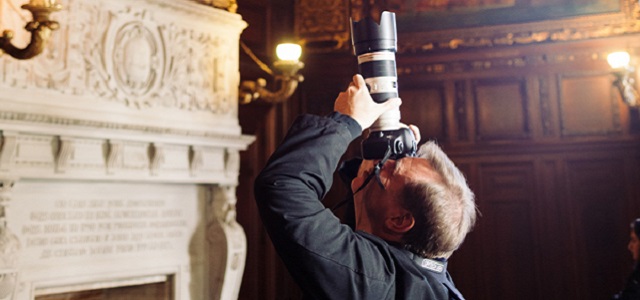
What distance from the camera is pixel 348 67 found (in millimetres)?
6168

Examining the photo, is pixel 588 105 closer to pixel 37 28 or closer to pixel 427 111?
pixel 427 111

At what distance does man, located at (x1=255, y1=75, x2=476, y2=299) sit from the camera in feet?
3.50

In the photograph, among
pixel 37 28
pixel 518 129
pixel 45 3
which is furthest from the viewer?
pixel 518 129

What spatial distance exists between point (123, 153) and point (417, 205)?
310 cm

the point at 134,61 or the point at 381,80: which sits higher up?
the point at 134,61

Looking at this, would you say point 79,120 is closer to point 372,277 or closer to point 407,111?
point 372,277

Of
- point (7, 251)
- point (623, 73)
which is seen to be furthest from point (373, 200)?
point (623, 73)

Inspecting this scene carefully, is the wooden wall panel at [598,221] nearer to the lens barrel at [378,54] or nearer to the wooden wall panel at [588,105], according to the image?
the wooden wall panel at [588,105]

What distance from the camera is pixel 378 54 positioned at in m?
1.32

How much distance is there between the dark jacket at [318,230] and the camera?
106cm

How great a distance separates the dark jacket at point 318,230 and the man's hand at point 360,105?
0.03m

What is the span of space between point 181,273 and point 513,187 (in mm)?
3269

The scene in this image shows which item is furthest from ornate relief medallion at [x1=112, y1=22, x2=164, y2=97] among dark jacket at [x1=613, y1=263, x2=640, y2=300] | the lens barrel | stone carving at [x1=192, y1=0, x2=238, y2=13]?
dark jacket at [x1=613, y1=263, x2=640, y2=300]

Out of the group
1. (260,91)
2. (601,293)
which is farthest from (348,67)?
(601,293)
